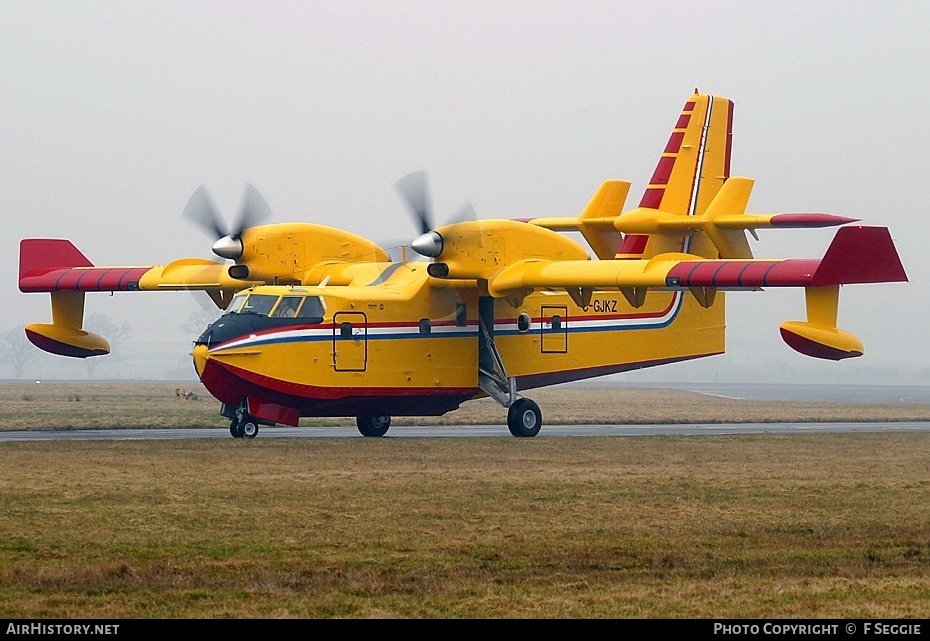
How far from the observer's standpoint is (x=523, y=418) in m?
29.4

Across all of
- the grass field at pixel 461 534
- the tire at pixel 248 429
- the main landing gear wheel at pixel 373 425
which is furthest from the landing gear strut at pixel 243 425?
the grass field at pixel 461 534

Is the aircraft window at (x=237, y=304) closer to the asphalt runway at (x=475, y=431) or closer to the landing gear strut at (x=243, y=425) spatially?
the landing gear strut at (x=243, y=425)

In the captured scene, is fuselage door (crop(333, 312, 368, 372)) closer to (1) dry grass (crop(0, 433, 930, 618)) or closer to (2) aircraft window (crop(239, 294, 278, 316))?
(2) aircraft window (crop(239, 294, 278, 316))

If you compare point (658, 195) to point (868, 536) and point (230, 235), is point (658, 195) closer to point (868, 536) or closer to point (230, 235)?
point (230, 235)

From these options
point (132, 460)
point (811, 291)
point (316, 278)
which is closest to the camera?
point (132, 460)

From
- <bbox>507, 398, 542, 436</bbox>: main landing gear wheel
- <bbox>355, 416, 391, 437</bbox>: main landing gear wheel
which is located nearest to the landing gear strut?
<bbox>355, 416, 391, 437</bbox>: main landing gear wheel

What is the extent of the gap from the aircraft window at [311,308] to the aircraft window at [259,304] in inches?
23.0

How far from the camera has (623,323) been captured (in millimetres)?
31516

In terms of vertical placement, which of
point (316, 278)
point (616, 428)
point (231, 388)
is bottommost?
point (616, 428)

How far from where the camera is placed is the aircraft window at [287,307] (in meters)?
26.5

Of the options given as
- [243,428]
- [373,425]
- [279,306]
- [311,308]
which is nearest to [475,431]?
[373,425]

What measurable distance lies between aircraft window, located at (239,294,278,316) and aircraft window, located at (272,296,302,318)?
0.46 feet
